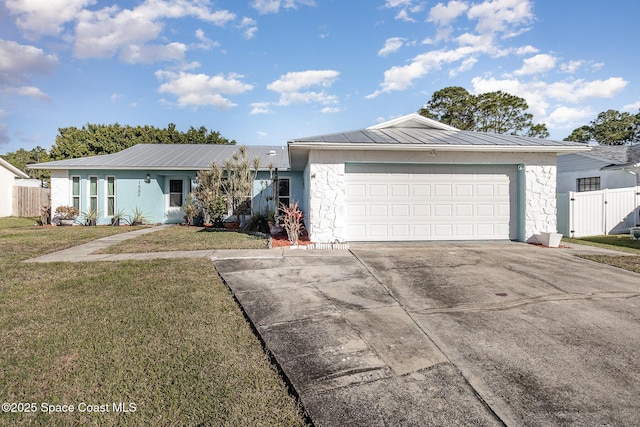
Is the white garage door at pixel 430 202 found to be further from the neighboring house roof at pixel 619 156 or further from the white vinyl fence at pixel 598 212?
the neighboring house roof at pixel 619 156

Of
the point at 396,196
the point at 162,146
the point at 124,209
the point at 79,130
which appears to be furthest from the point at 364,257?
the point at 79,130

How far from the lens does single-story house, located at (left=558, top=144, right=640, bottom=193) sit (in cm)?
1465

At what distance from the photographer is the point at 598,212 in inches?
474

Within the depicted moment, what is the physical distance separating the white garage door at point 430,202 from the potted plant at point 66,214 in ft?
45.6

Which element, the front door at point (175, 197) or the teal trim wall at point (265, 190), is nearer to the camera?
the teal trim wall at point (265, 190)

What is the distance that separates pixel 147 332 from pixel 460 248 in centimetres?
756

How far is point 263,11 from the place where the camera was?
1102 cm

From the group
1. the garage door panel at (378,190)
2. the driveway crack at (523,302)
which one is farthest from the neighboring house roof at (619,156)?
the driveway crack at (523,302)

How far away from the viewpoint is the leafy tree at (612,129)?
3359 centimetres

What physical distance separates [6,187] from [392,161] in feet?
82.9

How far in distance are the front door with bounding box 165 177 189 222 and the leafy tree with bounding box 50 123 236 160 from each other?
15.9 meters

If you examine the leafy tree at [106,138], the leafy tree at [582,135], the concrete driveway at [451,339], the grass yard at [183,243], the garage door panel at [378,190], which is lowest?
the concrete driveway at [451,339]

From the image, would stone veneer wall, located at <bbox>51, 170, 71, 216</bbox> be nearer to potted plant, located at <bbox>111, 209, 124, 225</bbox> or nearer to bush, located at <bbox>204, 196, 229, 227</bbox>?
potted plant, located at <bbox>111, 209, 124, 225</bbox>

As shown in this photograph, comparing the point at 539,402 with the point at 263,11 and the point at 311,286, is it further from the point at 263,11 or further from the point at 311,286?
→ the point at 263,11
